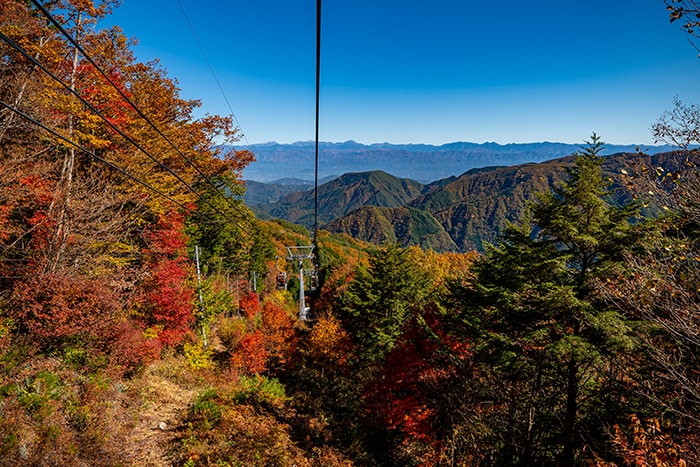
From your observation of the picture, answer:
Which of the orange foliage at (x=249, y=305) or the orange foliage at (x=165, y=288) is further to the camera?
the orange foliage at (x=249, y=305)

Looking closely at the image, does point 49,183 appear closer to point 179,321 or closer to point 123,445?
point 179,321

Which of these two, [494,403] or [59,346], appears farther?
[494,403]

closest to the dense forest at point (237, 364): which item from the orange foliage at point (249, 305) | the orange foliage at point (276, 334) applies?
the orange foliage at point (276, 334)

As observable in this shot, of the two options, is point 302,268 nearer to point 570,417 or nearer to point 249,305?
point 249,305

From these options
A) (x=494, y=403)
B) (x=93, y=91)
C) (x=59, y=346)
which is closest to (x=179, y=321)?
(x=59, y=346)

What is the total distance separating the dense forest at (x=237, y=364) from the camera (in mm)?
8156

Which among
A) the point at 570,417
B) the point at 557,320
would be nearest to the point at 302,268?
the point at 557,320

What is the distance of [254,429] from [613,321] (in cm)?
1386

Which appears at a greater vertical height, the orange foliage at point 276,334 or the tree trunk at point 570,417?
the tree trunk at point 570,417

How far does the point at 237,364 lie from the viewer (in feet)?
73.2

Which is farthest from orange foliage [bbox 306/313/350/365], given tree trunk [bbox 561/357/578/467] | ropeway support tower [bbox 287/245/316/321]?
tree trunk [bbox 561/357/578/467]

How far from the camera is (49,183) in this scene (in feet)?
44.6

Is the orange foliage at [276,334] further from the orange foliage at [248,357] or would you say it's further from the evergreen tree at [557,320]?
the evergreen tree at [557,320]

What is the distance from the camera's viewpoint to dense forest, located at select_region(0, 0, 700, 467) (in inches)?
321
